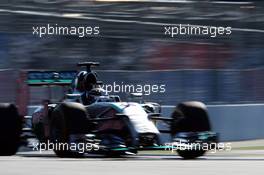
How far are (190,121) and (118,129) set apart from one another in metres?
1.19

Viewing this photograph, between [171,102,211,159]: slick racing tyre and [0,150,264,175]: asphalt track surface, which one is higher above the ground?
[171,102,211,159]: slick racing tyre

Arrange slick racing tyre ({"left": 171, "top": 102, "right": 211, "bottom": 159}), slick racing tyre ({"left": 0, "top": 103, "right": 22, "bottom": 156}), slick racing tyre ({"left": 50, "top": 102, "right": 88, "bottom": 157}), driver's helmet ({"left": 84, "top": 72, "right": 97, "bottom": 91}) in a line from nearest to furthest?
slick racing tyre ({"left": 50, "top": 102, "right": 88, "bottom": 157}), slick racing tyre ({"left": 171, "top": 102, "right": 211, "bottom": 159}), slick racing tyre ({"left": 0, "top": 103, "right": 22, "bottom": 156}), driver's helmet ({"left": 84, "top": 72, "right": 97, "bottom": 91})

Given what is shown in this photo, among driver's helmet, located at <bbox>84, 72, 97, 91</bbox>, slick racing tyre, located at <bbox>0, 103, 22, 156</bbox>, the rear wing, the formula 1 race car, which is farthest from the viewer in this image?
the rear wing

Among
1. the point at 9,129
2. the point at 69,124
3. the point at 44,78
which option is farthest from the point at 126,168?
the point at 44,78

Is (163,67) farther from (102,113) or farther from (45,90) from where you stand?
(102,113)

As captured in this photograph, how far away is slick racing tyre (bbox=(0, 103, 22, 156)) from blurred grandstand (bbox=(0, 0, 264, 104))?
436 cm

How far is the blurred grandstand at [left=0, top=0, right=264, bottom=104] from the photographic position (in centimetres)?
2006

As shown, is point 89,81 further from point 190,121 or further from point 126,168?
point 126,168

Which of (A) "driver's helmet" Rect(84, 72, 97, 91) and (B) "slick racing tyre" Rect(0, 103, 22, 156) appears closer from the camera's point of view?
(B) "slick racing tyre" Rect(0, 103, 22, 156)

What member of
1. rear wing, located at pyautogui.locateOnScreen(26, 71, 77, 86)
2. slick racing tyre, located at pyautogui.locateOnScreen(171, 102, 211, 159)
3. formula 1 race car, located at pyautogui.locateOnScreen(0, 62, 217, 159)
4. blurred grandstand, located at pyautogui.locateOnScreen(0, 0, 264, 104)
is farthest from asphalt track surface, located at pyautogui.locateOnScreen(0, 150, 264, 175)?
blurred grandstand, located at pyautogui.locateOnScreen(0, 0, 264, 104)

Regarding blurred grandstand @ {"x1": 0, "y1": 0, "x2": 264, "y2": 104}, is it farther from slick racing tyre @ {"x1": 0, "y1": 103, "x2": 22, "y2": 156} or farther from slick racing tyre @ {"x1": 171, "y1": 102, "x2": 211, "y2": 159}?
slick racing tyre @ {"x1": 171, "y1": 102, "x2": 211, "y2": 159}

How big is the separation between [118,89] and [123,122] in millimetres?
4720

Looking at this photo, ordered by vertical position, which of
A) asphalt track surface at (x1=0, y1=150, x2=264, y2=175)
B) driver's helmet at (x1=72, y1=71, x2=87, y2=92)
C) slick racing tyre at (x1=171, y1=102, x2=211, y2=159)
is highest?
driver's helmet at (x1=72, y1=71, x2=87, y2=92)

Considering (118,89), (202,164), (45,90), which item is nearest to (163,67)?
(118,89)
